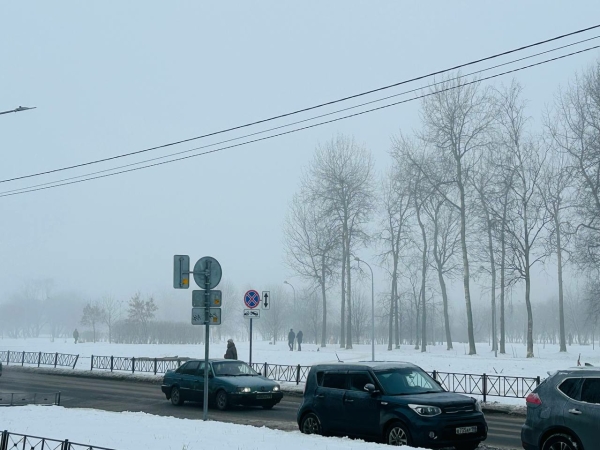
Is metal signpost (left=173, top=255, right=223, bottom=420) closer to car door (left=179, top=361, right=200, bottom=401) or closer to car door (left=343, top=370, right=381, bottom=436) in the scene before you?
car door (left=343, top=370, right=381, bottom=436)

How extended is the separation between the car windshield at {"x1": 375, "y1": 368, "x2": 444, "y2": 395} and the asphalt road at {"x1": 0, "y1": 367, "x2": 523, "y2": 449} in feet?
6.03

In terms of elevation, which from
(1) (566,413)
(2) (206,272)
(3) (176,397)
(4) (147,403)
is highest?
(2) (206,272)

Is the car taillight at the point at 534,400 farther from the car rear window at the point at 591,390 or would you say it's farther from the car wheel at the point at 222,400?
the car wheel at the point at 222,400

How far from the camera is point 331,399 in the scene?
15055mm

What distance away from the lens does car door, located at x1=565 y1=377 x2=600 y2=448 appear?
429 inches

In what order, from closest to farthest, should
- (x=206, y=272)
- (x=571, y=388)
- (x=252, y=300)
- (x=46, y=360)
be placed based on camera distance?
(x=571, y=388), (x=206, y=272), (x=252, y=300), (x=46, y=360)

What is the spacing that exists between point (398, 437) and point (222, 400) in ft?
33.4

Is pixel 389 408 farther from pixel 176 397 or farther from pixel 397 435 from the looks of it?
pixel 176 397

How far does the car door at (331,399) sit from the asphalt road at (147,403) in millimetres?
2196

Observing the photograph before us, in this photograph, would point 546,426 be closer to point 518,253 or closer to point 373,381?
point 373,381

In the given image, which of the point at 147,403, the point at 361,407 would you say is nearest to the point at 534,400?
the point at 361,407

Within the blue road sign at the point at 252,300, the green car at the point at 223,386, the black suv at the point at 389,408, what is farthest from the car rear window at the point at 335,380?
the blue road sign at the point at 252,300

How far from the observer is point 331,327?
116m

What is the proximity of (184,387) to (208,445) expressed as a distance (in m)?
12.6
